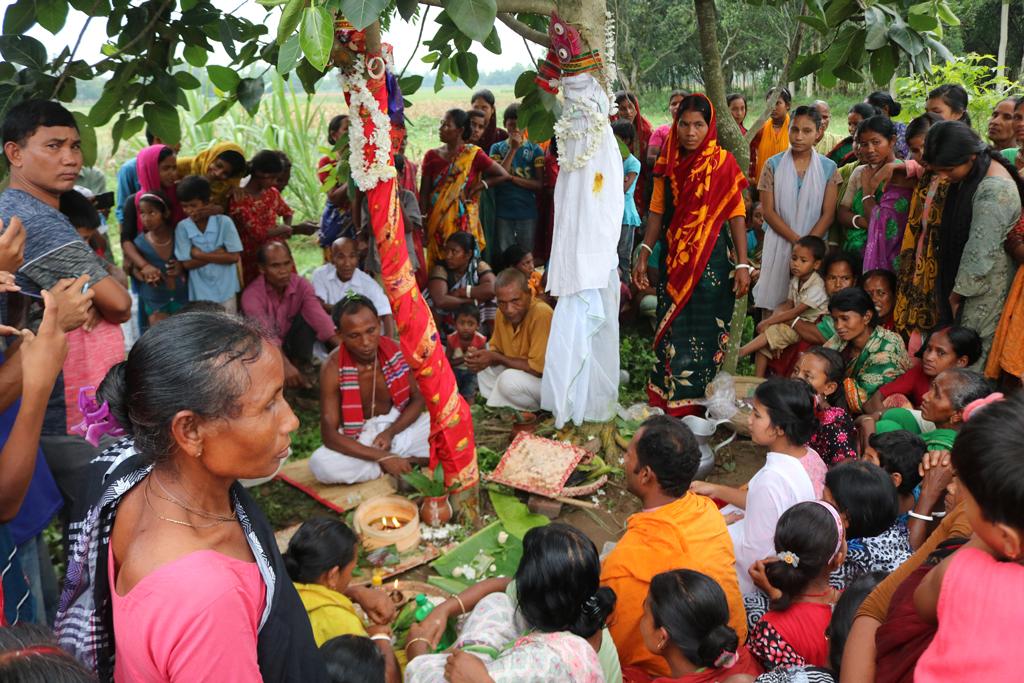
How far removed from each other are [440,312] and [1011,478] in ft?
15.6

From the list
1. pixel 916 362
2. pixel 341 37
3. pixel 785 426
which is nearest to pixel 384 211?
pixel 341 37

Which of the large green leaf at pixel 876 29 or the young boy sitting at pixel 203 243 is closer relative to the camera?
the large green leaf at pixel 876 29

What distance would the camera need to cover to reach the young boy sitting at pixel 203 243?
18.5ft

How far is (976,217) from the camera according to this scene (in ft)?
13.3

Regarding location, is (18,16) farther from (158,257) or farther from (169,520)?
(158,257)

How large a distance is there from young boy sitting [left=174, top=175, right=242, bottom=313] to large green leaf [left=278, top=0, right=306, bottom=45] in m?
3.97

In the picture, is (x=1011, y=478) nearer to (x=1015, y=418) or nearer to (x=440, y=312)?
(x=1015, y=418)

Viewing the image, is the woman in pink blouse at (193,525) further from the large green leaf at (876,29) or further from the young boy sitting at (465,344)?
the young boy sitting at (465,344)

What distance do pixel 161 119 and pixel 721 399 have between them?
351 centimetres

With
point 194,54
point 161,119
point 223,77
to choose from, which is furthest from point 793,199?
point 161,119

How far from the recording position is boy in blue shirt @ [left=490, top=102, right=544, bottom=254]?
23.1 ft

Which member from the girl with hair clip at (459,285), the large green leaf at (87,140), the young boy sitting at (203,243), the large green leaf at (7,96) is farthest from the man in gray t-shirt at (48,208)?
the girl with hair clip at (459,285)

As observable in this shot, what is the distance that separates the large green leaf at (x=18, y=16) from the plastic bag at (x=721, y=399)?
13.0ft

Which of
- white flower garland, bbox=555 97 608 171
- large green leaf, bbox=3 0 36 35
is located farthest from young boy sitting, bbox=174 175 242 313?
white flower garland, bbox=555 97 608 171
